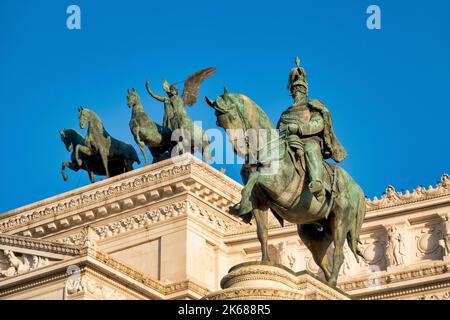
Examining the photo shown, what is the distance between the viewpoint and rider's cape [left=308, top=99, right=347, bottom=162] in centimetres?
3206

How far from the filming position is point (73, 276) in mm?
47156

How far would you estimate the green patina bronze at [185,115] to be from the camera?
183 feet

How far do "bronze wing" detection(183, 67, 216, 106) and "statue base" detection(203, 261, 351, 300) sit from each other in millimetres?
28254

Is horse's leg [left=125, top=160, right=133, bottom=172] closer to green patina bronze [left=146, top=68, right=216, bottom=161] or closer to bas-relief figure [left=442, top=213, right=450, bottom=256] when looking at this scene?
green patina bronze [left=146, top=68, right=216, bottom=161]

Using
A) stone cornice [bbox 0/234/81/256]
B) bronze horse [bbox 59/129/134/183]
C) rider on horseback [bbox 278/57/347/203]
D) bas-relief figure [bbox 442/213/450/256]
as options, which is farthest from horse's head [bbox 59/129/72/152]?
rider on horseback [bbox 278/57/347/203]

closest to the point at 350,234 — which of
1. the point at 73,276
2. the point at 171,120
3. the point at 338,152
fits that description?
the point at 338,152

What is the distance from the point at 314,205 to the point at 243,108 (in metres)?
2.28

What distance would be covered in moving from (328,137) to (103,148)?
2574 centimetres

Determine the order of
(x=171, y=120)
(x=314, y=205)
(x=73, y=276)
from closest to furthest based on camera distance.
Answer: (x=314, y=205) < (x=73, y=276) < (x=171, y=120)

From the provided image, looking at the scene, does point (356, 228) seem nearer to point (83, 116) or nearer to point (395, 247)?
point (395, 247)

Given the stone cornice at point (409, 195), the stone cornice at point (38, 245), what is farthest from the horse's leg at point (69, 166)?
the stone cornice at point (409, 195)

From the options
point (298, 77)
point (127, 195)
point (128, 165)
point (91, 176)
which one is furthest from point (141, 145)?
point (298, 77)
